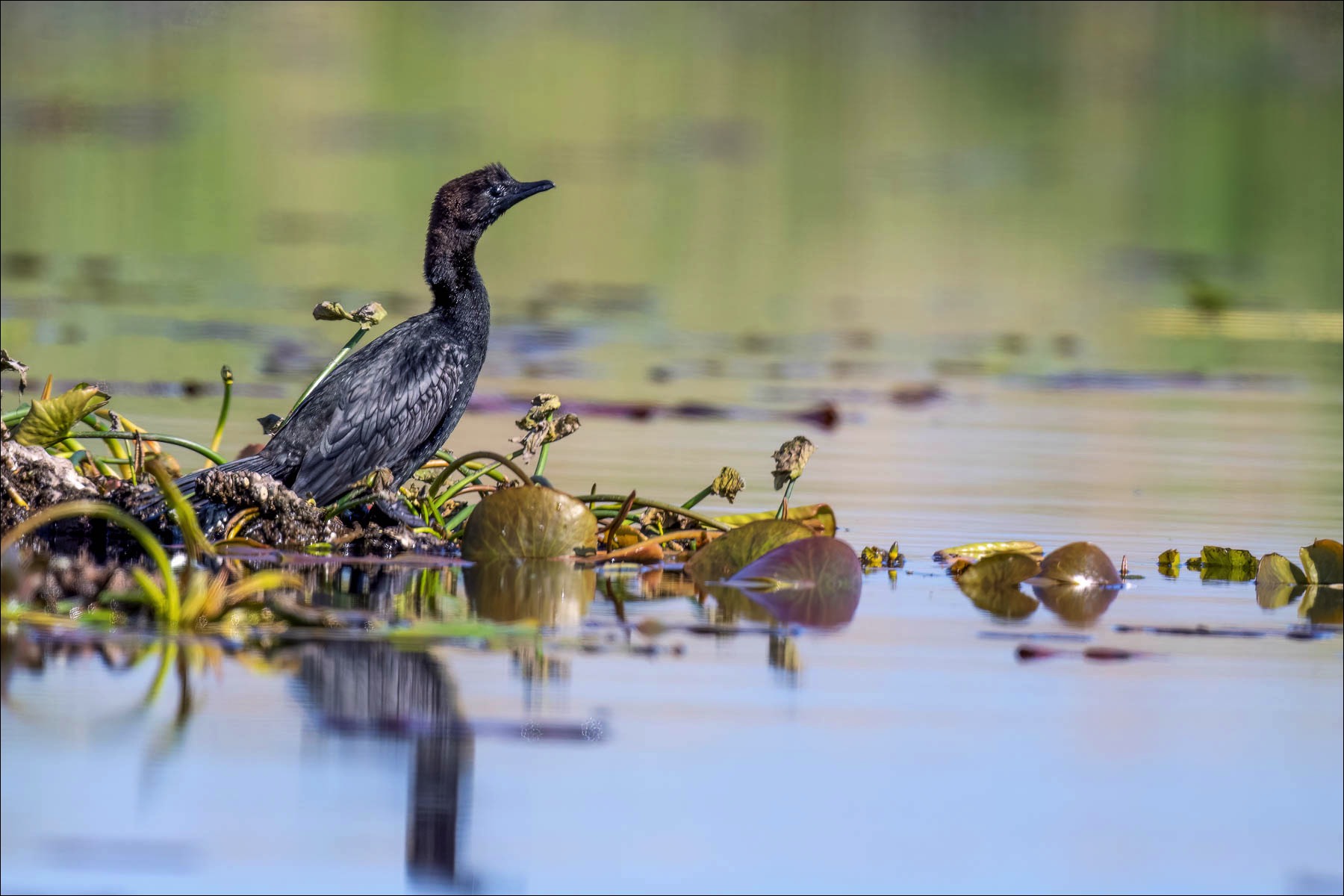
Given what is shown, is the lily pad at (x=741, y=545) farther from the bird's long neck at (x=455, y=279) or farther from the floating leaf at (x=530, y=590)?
the bird's long neck at (x=455, y=279)

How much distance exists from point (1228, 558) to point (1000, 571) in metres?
0.86

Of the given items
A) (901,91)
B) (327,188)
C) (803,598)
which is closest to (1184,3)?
(901,91)

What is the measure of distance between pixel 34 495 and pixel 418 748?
2.73 metres

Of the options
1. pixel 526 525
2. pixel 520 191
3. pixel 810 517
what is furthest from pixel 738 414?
pixel 526 525

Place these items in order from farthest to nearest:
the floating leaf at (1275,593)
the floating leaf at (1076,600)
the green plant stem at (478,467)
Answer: the green plant stem at (478,467), the floating leaf at (1275,593), the floating leaf at (1076,600)

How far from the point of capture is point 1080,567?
21.6 feet

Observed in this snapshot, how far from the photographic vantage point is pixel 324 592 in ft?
19.5

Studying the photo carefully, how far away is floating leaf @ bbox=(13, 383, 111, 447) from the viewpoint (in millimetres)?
6578

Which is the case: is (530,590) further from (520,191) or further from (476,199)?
(520,191)

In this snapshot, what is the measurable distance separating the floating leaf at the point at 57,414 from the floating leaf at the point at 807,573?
1865mm

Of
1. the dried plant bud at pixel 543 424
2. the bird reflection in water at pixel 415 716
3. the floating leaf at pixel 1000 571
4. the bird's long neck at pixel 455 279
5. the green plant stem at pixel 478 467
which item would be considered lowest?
the bird reflection in water at pixel 415 716

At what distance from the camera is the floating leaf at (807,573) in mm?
6250

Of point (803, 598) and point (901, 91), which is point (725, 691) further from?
point (901, 91)

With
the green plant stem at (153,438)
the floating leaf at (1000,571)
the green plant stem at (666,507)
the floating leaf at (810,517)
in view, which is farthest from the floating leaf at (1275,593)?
the green plant stem at (153,438)
